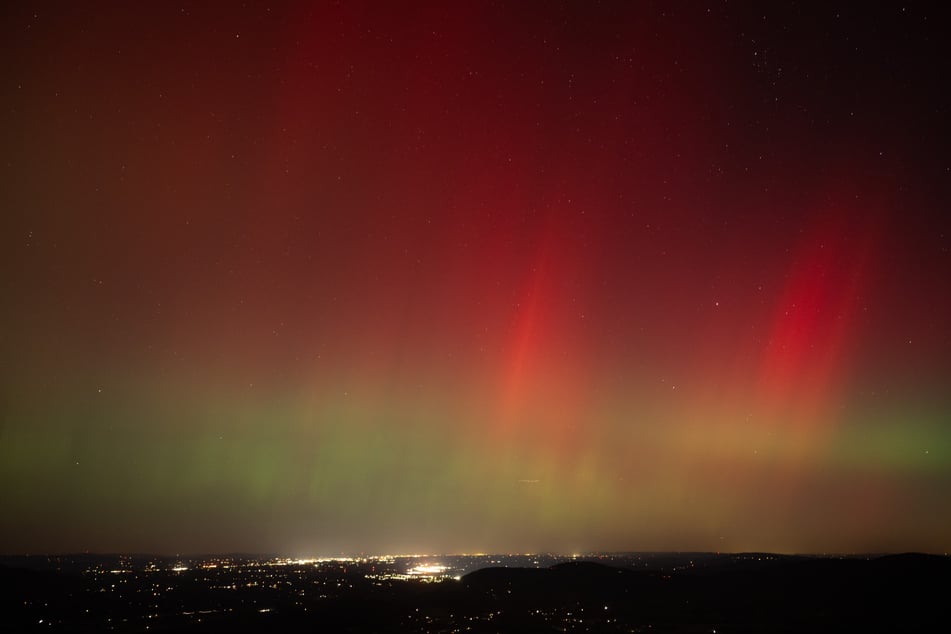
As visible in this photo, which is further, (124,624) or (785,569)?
(785,569)

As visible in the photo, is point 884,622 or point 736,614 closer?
point 884,622

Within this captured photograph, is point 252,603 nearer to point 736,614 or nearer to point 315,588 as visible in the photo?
point 315,588

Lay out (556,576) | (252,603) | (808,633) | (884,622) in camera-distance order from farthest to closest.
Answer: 1. (556,576)
2. (252,603)
3. (884,622)
4. (808,633)

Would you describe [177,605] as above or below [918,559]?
below

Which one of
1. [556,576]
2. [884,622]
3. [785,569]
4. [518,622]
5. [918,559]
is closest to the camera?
[884,622]

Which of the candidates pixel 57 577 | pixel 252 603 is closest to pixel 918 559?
pixel 252 603

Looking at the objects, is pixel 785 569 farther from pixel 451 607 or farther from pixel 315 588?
pixel 315 588

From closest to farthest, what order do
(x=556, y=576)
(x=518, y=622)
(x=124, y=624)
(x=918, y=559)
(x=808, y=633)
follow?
(x=808, y=633) → (x=518, y=622) → (x=124, y=624) → (x=918, y=559) → (x=556, y=576)

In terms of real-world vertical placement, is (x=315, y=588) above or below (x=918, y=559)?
below

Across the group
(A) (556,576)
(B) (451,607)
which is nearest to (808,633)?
(B) (451,607)
